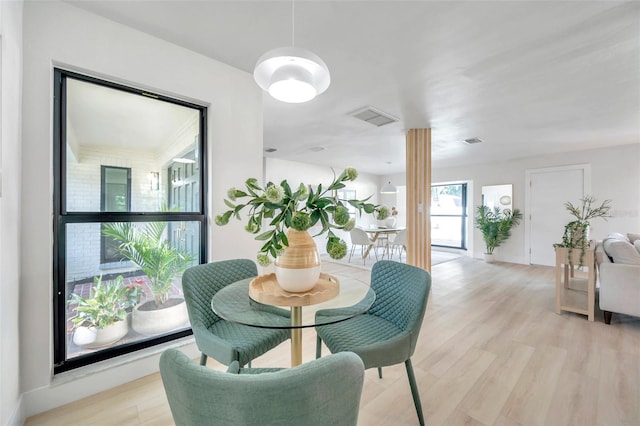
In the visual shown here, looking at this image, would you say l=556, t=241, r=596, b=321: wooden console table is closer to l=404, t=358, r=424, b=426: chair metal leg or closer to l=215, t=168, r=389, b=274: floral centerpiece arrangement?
l=404, t=358, r=424, b=426: chair metal leg

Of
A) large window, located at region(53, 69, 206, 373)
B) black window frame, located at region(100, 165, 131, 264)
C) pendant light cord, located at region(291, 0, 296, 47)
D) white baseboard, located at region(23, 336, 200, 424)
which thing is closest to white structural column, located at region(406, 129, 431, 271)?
pendant light cord, located at region(291, 0, 296, 47)

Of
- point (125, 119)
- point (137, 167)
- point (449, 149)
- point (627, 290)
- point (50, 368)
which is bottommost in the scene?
point (50, 368)

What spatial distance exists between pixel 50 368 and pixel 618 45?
443cm

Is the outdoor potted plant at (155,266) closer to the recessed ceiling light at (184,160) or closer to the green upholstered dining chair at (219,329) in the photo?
the recessed ceiling light at (184,160)

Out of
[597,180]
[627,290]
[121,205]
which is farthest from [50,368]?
[597,180]

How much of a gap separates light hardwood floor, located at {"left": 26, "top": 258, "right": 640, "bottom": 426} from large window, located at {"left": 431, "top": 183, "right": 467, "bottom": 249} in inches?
182

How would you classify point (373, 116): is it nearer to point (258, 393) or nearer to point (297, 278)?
point (297, 278)

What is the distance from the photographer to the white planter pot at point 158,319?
80.0 inches

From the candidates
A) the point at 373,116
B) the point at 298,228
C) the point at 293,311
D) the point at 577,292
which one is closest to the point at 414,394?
the point at 293,311

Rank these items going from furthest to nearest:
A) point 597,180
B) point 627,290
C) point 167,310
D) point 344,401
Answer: point 597,180, point 627,290, point 167,310, point 344,401

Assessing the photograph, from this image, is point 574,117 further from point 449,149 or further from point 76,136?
point 76,136

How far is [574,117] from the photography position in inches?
131

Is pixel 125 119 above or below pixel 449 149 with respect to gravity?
below

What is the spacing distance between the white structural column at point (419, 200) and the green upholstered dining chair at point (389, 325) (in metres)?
2.27
